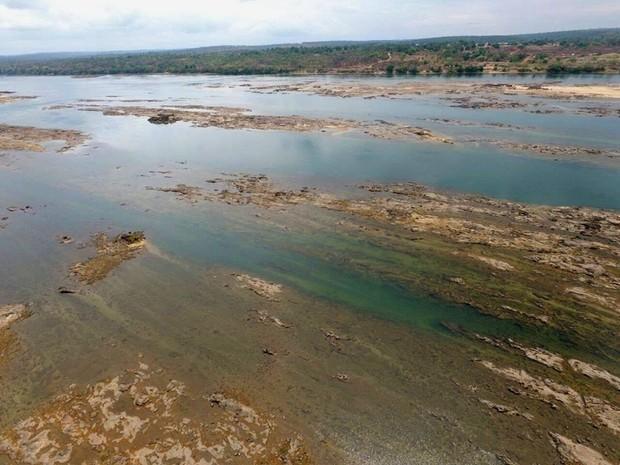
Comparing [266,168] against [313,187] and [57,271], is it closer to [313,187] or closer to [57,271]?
[313,187]

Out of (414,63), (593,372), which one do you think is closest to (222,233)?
(593,372)

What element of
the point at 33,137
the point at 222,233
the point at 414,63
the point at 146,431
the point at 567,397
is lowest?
the point at 567,397

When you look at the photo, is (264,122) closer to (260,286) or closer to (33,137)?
(33,137)

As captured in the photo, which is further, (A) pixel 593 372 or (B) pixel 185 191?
(B) pixel 185 191

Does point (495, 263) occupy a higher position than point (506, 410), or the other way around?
point (495, 263)

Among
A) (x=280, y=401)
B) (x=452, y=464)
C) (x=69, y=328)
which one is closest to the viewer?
(x=452, y=464)

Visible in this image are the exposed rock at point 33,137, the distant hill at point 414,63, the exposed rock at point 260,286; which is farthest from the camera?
the distant hill at point 414,63

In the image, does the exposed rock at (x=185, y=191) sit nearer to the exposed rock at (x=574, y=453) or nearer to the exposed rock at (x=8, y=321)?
the exposed rock at (x=8, y=321)

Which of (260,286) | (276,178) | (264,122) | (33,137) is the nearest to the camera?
(260,286)

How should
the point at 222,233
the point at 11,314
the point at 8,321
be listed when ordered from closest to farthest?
the point at 8,321, the point at 11,314, the point at 222,233

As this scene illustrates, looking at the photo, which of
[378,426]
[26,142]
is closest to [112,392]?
[378,426]

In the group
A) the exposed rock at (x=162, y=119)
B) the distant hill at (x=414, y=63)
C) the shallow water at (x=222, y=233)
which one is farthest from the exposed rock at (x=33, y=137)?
the distant hill at (x=414, y=63)
